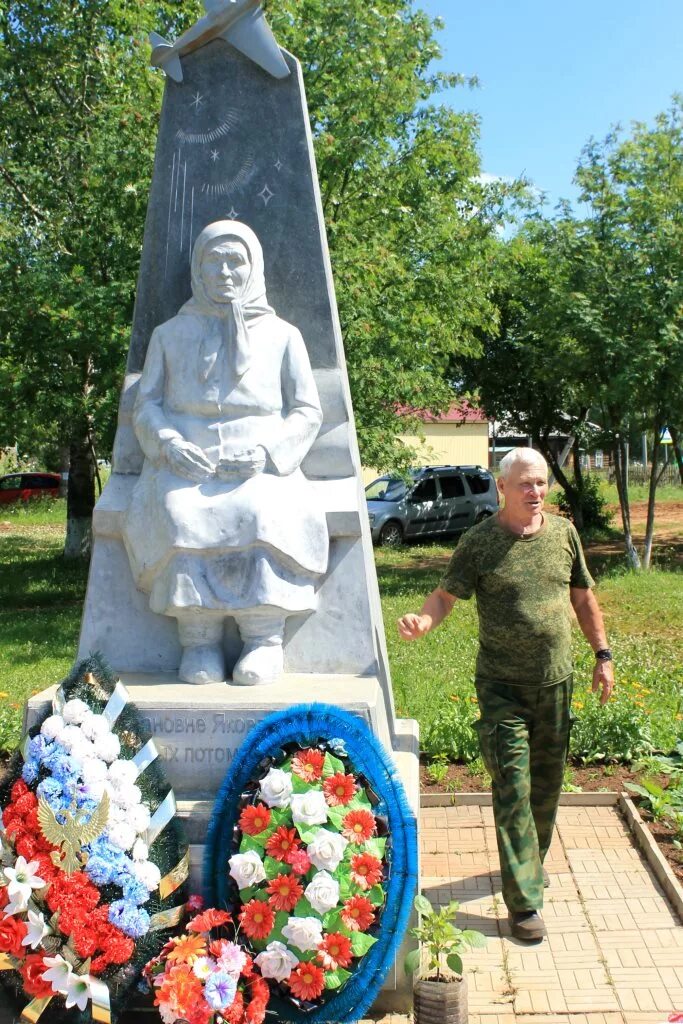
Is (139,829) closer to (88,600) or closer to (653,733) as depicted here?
(88,600)

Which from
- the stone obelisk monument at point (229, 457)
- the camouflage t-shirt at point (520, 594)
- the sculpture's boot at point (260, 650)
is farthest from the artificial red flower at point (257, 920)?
the camouflage t-shirt at point (520, 594)

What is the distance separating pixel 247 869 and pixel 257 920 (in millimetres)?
147

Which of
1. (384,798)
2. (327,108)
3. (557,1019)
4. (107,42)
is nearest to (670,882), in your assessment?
(557,1019)

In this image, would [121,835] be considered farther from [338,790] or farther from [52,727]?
[338,790]

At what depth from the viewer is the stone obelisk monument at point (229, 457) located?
3787 millimetres

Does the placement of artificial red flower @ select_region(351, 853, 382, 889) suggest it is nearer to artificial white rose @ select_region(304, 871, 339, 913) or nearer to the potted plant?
artificial white rose @ select_region(304, 871, 339, 913)

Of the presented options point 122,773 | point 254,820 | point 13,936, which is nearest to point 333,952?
point 254,820

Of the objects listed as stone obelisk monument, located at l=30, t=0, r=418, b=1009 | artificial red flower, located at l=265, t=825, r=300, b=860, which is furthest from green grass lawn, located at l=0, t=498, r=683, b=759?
artificial red flower, located at l=265, t=825, r=300, b=860

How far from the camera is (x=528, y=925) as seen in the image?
3783 mm

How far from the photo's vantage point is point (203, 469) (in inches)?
153

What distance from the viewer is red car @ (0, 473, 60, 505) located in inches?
1160

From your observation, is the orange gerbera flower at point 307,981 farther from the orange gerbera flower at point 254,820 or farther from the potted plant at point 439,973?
the orange gerbera flower at point 254,820

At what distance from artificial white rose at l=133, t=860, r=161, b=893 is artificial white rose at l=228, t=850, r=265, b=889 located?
0.24m

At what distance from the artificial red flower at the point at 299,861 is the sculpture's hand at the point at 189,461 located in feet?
4.79
